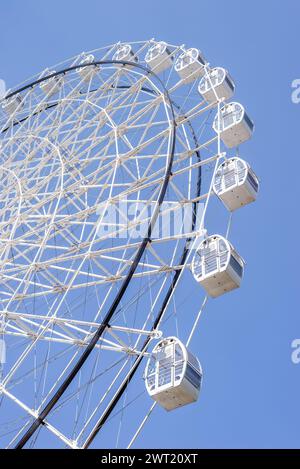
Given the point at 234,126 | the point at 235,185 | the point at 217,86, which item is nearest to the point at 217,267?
the point at 235,185

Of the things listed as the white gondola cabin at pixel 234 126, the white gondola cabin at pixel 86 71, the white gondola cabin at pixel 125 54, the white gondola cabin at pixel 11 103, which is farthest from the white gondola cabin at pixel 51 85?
the white gondola cabin at pixel 234 126

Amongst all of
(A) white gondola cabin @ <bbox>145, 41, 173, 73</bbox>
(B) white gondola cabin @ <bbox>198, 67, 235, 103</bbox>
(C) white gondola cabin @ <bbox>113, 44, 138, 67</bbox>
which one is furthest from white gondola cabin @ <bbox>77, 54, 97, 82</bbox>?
(B) white gondola cabin @ <bbox>198, 67, 235, 103</bbox>

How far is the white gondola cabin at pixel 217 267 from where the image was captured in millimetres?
16297

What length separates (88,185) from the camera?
19062 millimetres

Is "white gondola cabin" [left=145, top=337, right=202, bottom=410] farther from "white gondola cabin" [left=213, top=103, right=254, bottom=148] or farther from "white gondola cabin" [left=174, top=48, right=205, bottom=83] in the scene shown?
"white gondola cabin" [left=174, top=48, right=205, bottom=83]

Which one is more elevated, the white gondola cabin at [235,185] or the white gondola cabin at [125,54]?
the white gondola cabin at [125,54]

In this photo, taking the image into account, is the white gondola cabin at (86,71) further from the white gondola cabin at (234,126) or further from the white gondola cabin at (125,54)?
the white gondola cabin at (234,126)

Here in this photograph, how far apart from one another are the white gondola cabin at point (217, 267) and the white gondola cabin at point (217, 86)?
5.58 meters

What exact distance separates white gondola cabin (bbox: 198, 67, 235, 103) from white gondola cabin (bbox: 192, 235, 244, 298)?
5.58 metres

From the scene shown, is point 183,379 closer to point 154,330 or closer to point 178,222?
point 154,330

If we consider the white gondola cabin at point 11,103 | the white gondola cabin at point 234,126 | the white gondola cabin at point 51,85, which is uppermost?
the white gondola cabin at point 51,85

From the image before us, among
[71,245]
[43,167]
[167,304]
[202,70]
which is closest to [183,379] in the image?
[167,304]

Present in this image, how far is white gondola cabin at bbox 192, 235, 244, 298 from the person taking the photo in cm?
1630

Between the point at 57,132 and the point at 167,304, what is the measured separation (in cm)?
675
